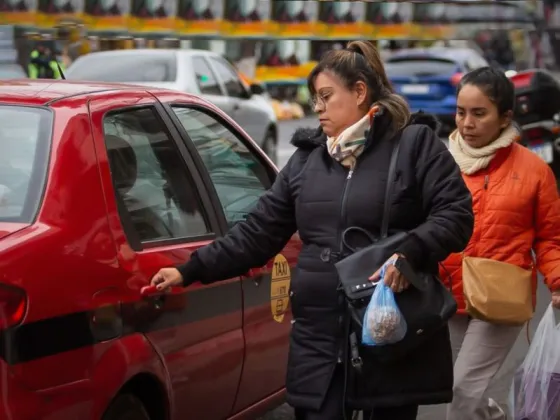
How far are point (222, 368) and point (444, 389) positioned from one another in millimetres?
1013

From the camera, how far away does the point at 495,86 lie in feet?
15.3

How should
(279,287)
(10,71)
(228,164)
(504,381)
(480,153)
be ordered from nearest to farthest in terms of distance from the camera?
1. (480,153)
2. (279,287)
3. (228,164)
4. (504,381)
5. (10,71)

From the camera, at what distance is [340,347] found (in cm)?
357

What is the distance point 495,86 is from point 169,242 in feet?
4.71

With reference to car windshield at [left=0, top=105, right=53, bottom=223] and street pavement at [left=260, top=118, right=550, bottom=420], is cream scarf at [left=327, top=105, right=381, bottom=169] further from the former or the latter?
street pavement at [left=260, top=118, right=550, bottom=420]

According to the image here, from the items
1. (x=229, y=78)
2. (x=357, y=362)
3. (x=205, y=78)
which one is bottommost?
(x=229, y=78)

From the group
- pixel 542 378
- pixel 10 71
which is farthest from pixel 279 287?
pixel 10 71

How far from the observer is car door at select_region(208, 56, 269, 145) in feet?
50.5

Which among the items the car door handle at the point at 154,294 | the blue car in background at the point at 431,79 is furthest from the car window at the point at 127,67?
the car door handle at the point at 154,294

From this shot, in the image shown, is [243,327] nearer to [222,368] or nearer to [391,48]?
[222,368]

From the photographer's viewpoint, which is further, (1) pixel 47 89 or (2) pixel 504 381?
(2) pixel 504 381

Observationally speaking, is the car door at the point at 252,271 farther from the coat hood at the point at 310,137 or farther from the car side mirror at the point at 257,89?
the car side mirror at the point at 257,89

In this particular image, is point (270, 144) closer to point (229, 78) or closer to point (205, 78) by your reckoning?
point (229, 78)

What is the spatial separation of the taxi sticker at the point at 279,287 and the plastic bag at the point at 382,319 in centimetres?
139
